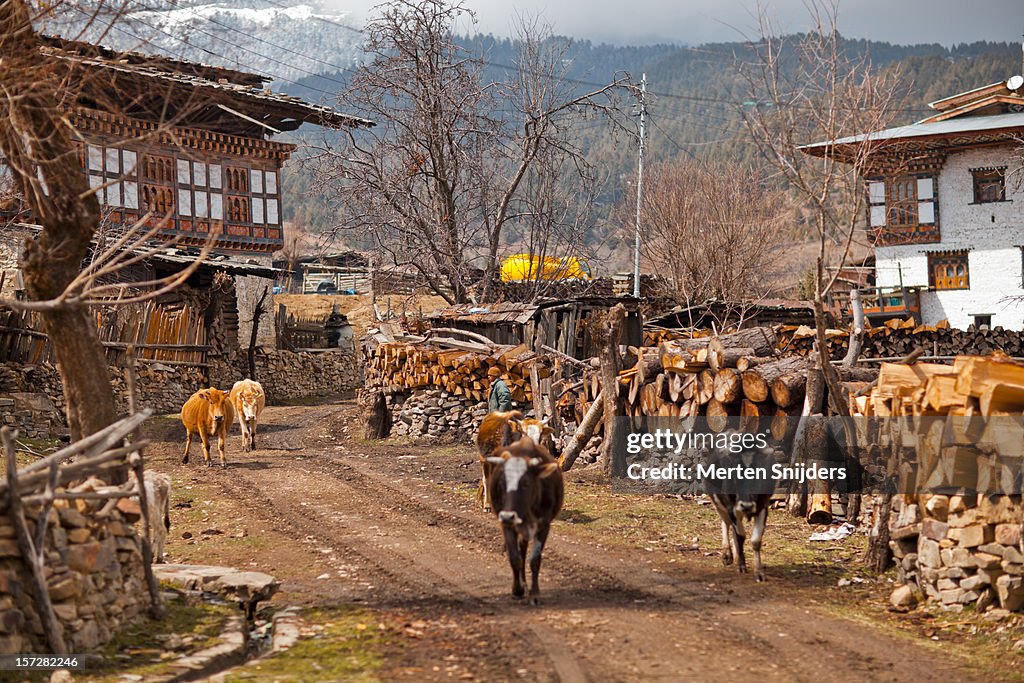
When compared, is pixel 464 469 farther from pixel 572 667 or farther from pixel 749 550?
pixel 572 667

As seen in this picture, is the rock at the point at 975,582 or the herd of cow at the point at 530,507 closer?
the rock at the point at 975,582

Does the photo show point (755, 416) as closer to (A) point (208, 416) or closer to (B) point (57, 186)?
(B) point (57, 186)

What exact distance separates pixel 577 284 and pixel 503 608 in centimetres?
2526

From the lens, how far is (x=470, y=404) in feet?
69.4

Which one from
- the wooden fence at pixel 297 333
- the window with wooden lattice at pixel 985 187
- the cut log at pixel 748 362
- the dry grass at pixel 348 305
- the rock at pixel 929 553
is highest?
the window with wooden lattice at pixel 985 187

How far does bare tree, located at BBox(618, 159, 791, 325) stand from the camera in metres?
39.6

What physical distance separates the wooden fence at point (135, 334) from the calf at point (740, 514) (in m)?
15.9

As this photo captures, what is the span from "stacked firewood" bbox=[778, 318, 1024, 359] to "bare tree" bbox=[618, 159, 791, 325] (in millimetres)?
9213

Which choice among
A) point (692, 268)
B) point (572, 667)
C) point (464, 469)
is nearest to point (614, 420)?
point (464, 469)

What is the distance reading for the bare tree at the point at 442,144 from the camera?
26.6 m

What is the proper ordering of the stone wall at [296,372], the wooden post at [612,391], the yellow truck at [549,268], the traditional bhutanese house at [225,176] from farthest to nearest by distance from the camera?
the traditional bhutanese house at [225,176]
the stone wall at [296,372]
the yellow truck at [549,268]
the wooden post at [612,391]

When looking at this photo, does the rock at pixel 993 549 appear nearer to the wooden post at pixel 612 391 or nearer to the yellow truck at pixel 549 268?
the wooden post at pixel 612 391

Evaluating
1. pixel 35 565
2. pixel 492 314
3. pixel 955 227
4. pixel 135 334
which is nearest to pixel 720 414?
pixel 35 565

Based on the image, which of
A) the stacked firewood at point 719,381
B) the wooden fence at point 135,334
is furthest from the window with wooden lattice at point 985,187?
the wooden fence at point 135,334
